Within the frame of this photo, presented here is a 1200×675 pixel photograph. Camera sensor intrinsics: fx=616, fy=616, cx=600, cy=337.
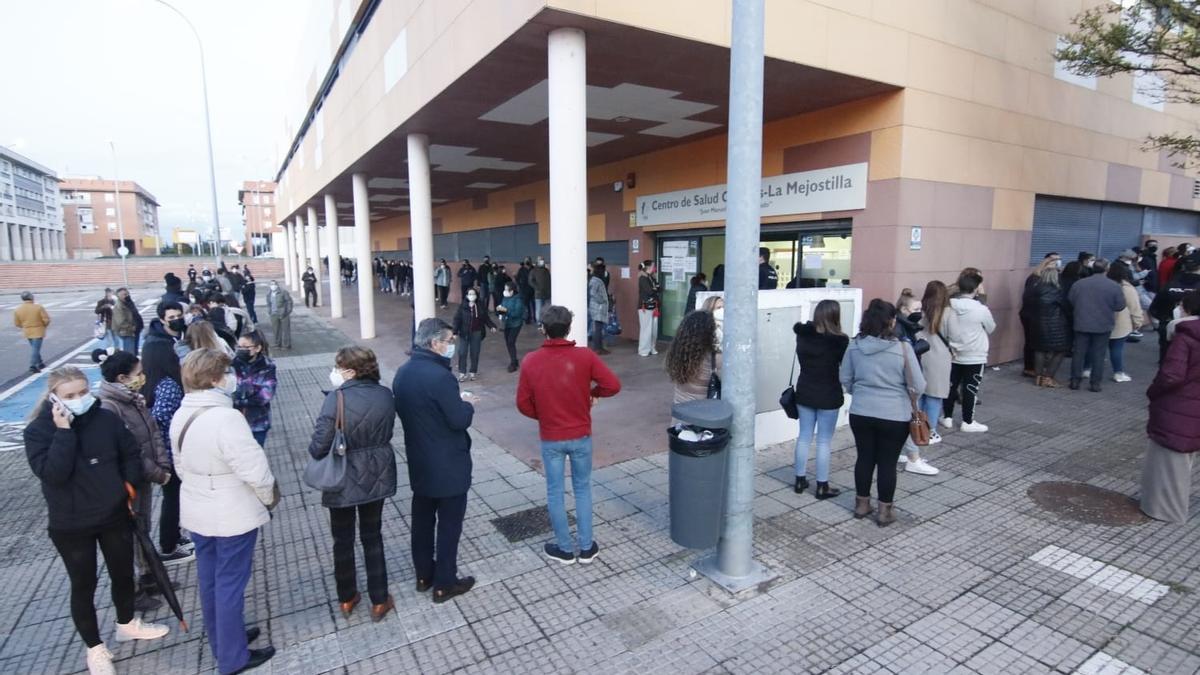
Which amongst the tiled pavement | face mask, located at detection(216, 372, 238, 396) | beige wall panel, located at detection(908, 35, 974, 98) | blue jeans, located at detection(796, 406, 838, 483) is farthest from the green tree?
face mask, located at detection(216, 372, 238, 396)

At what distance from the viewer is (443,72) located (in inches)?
315

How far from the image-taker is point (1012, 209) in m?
9.95

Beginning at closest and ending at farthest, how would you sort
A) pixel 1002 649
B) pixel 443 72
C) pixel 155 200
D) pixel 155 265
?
1. pixel 1002 649
2. pixel 443 72
3. pixel 155 265
4. pixel 155 200

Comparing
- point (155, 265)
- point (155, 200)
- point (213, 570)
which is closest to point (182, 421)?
point (213, 570)

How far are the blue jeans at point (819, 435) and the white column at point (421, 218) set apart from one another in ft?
24.8

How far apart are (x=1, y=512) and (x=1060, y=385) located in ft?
41.2

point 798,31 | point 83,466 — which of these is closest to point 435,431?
point 83,466

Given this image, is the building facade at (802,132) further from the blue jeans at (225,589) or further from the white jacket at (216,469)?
the blue jeans at (225,589)

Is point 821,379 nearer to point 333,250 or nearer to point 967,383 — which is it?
point 967,383

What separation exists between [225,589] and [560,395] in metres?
2.02

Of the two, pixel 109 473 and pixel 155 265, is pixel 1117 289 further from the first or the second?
pixel 155 265

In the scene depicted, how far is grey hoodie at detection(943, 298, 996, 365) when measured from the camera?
661 centimetres

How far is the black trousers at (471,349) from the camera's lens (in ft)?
32.6

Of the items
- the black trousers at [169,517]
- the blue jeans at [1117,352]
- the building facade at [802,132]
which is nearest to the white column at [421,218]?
the building facade at [802,132]
